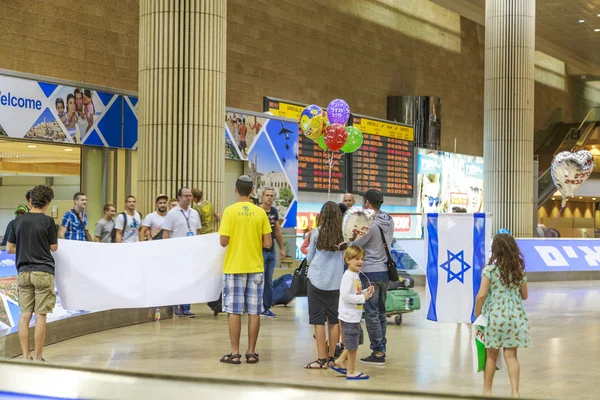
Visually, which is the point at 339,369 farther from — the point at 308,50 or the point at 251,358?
the point at 308,50

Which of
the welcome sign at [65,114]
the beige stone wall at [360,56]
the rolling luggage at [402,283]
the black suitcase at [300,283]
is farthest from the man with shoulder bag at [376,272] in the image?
the beige stone wall at [360,56]

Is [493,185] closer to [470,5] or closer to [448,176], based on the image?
[448,176]

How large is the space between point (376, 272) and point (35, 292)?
290 centimetres

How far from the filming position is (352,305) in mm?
7137

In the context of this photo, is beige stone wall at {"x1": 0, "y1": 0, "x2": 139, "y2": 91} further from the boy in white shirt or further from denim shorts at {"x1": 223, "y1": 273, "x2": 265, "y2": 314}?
the boy in white shirt

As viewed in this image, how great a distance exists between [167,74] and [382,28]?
1548cm

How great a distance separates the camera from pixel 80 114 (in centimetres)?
1355

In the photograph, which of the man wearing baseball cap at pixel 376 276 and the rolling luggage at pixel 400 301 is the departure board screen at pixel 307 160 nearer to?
the rolling luggage at pixel 400 301

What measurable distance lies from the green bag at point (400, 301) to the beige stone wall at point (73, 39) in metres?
8.10

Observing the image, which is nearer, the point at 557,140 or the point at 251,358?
the point at 251,358

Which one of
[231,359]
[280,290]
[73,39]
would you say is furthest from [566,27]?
[231,359]

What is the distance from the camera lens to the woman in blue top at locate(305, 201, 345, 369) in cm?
745

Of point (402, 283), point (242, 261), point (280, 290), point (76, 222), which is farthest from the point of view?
point (280, 290)

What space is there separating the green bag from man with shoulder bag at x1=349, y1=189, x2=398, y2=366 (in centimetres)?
259
